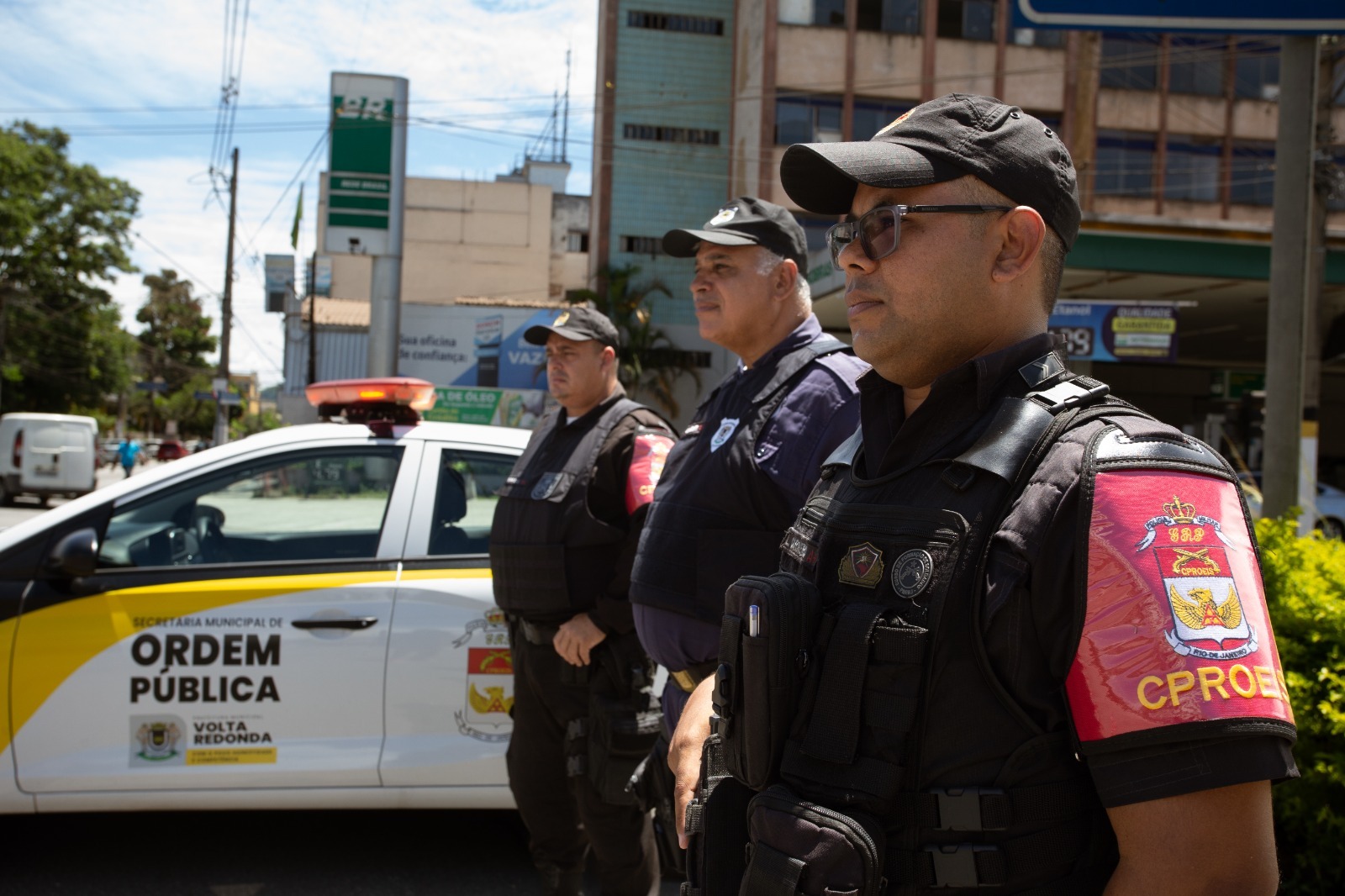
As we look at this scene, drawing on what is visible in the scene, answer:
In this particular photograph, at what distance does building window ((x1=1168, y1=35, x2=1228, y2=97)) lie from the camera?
28844 mm

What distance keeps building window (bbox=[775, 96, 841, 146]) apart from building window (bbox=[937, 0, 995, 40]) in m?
3.83

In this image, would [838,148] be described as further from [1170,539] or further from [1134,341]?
[1134,341]

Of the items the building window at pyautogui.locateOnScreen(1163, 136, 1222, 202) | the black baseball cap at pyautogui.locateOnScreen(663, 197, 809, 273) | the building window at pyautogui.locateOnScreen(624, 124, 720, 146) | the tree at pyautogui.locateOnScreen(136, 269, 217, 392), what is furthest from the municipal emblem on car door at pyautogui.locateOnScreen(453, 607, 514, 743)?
the tree at pyautogui.locateOnScreen(136, 269, 217, 392)

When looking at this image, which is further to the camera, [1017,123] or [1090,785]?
[1017,123]

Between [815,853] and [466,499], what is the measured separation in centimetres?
299

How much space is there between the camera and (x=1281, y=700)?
106 cm

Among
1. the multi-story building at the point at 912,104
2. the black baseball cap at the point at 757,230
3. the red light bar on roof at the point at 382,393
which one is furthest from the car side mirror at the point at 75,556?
the multi-story building at the point at 912,104

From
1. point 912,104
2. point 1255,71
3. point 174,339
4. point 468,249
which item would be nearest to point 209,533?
point 912,104

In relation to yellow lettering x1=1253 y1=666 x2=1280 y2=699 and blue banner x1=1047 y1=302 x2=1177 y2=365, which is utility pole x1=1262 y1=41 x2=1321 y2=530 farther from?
blue banner x1=1047 y1=302 x2=1177 y2=365

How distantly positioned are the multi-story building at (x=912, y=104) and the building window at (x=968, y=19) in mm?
46

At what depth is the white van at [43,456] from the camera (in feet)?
65.6

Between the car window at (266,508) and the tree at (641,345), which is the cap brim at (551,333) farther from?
the tree at (641,345)

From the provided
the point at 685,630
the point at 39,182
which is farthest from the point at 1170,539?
the point at 39,182

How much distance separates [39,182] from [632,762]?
38.0 meters
